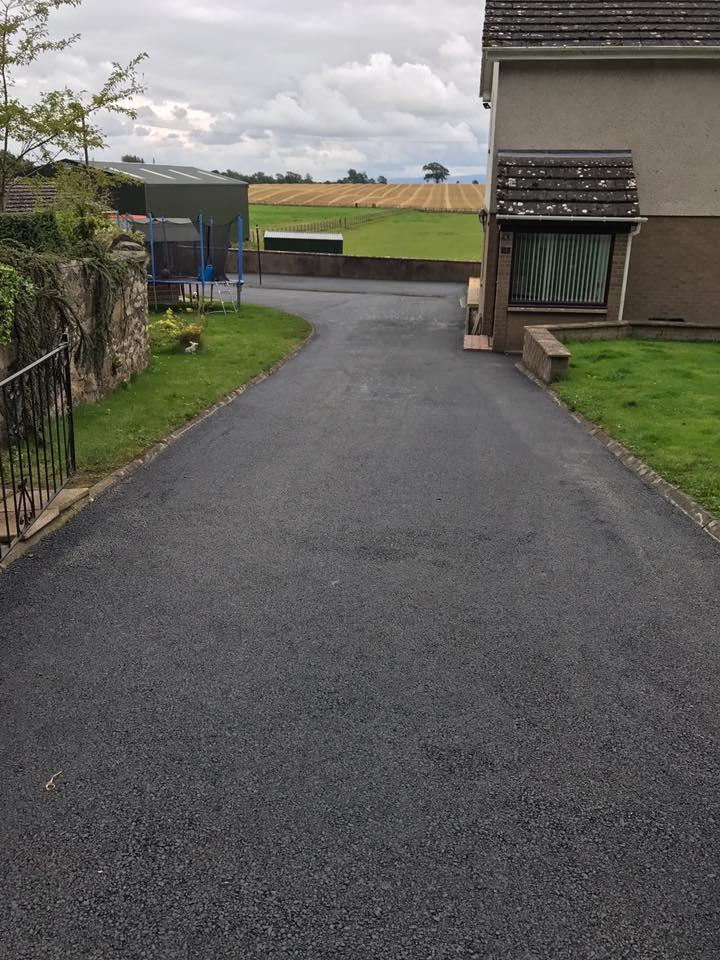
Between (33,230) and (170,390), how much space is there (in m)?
3.56

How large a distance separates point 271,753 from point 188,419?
26.4ft

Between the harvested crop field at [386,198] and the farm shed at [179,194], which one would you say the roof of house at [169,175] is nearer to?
the farm shed at [179,194]

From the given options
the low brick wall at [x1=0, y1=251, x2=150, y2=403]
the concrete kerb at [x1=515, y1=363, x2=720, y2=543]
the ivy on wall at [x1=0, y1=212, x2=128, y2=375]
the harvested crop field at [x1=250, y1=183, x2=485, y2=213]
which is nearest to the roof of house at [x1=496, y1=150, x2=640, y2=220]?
the concrete kerb at [x1=515, y1=363, x2=720, y2=543]

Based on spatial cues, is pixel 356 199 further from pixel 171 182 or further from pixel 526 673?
pixel 526 673

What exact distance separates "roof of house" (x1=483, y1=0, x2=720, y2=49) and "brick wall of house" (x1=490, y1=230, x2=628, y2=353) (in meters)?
5.44

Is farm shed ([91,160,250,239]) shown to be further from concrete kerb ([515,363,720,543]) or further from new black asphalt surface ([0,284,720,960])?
new black asphalt surface ([0,284,720,960])

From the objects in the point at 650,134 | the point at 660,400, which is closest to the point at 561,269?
the point at 650,134

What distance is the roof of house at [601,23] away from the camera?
19.6 meters

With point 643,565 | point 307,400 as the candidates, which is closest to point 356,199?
point 307,400

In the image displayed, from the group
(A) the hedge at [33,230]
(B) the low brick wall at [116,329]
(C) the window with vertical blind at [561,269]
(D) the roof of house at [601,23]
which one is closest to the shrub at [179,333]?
(B) the low brick wall at [116,329]

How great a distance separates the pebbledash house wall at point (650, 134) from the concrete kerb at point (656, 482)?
340 inches

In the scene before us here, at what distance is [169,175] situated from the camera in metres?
45.5

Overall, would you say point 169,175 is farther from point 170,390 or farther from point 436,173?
point 436,173

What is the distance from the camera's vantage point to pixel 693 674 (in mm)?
5145
